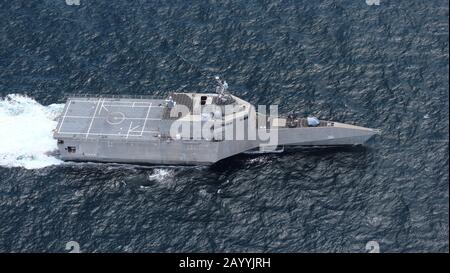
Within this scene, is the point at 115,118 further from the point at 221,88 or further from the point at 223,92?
the point at 223,92

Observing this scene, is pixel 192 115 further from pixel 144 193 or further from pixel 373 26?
pixel 373 26

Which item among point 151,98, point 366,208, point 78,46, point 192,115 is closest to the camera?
point 366,208

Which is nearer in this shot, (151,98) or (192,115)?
(192,115)

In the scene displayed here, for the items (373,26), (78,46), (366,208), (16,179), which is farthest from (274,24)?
(16,179)

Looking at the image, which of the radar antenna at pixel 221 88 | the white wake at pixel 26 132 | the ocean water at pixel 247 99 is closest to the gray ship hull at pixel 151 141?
the ocean water at pixel 247 99

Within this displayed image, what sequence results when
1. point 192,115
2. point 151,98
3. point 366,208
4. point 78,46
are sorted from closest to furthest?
Answer: 1. point 366,208
2. point 192,115
3. point 151,98
4. point 78,46

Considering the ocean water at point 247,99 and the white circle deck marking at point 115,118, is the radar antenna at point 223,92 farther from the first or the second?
the white circle deck marking at point 115,118

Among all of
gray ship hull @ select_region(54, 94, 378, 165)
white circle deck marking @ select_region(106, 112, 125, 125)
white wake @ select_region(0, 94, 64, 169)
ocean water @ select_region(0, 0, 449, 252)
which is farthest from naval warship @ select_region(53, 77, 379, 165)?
white wake @ select_region(0, 94, 64, 169)

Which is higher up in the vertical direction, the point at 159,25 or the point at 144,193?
the point at 159,25
